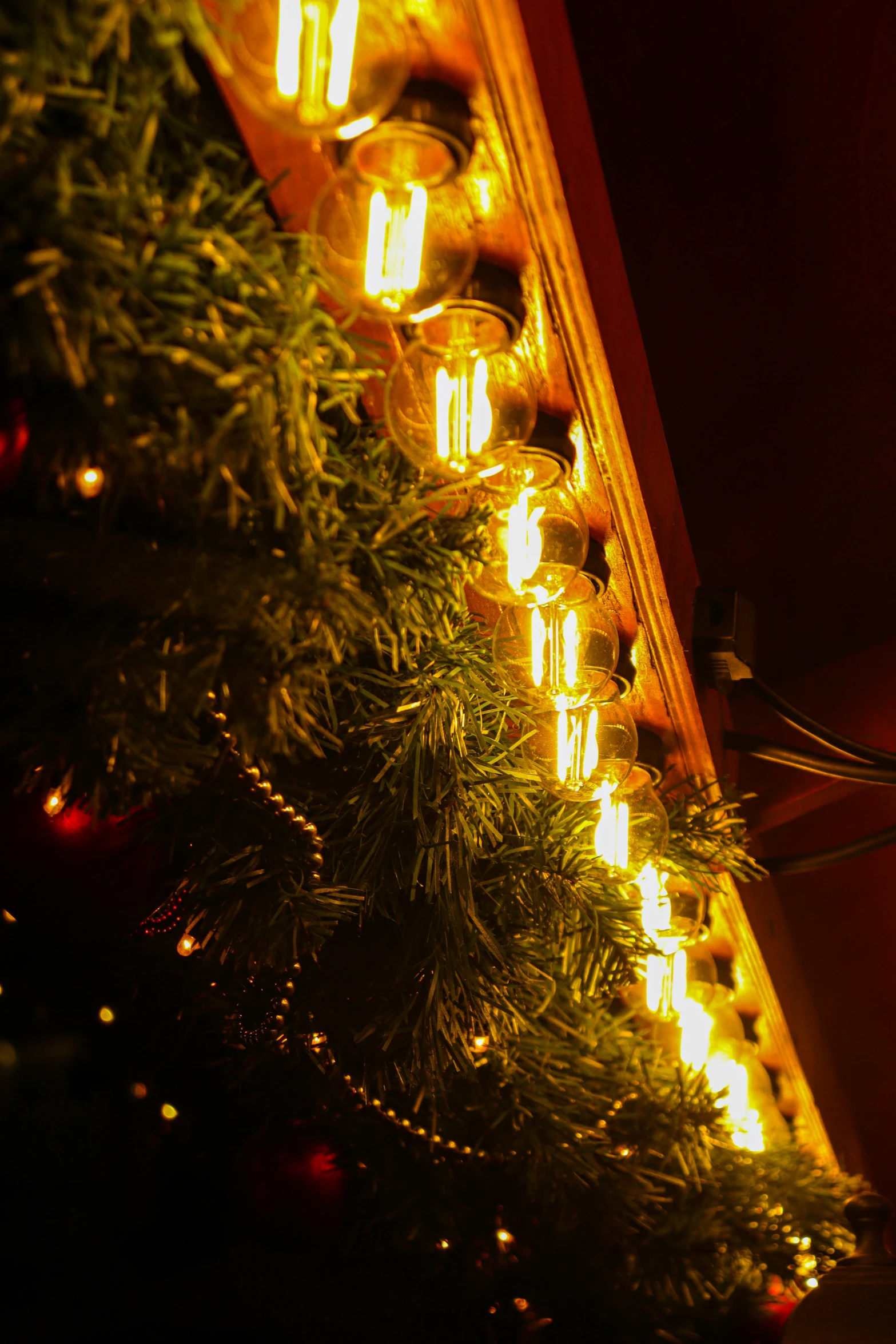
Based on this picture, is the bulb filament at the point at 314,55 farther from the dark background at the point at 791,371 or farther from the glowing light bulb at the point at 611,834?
the glowing light bulb at the point at 611,834

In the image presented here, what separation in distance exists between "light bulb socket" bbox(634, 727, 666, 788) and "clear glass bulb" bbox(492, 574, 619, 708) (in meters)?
0.20

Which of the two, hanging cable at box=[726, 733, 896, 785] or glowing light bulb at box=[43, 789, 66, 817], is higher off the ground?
hanging cable at box=[726, 733, 896, 785]

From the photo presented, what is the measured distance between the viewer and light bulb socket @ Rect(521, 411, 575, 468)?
538mm

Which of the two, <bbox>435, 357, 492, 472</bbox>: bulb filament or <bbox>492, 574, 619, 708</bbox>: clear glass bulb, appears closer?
<bbox>435, 357, 492, 472</bbox>: bulb filament

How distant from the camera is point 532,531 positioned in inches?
21.2

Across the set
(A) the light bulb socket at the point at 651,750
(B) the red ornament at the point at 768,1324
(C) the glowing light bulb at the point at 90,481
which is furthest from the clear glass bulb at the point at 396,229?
(B) the red ornament at the point at 768,1324

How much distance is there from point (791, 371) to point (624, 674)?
0.61m

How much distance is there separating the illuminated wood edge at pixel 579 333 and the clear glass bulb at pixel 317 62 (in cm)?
10

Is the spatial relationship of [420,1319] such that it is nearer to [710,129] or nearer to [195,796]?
[195,796]

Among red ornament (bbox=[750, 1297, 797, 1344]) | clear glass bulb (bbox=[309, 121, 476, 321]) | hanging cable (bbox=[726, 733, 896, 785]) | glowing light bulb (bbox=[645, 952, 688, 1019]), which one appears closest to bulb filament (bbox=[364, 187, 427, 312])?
clear glass bulb (bbox=[309, 121, 476, 321])

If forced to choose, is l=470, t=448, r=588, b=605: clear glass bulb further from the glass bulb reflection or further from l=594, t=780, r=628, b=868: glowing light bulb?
the glass bulb reflection

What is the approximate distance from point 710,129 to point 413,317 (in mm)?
704

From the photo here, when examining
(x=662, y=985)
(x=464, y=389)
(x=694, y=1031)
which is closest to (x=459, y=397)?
(x=464, y=389)

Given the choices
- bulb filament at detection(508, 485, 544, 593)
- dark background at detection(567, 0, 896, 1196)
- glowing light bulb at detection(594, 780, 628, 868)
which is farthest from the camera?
dark background at detection(567, 0, 896, 1196)
